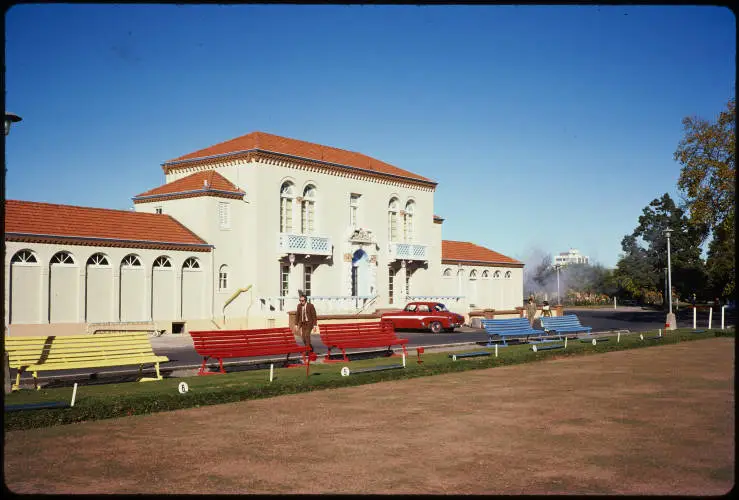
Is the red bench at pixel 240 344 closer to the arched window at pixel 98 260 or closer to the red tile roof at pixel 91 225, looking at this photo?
the red tile roof at pixel 91 225

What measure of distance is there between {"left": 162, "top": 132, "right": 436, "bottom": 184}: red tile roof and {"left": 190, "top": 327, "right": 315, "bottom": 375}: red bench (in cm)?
2303

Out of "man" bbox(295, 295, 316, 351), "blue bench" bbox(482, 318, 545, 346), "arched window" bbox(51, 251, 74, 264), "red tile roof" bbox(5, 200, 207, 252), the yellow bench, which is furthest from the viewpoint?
"arched window" bbox(51, 251, 74, 264)

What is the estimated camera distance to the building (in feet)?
105

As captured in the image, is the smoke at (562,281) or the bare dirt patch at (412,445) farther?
→ the smoke at (562,281)

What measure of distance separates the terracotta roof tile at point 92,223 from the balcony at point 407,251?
13414 millimetres

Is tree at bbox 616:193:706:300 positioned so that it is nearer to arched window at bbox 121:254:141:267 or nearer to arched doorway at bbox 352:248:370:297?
arched doorway at bbox 352:248:370:297

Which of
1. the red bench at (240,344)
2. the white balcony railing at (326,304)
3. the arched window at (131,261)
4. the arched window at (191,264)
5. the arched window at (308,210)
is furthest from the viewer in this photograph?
the arched window at (308,210)

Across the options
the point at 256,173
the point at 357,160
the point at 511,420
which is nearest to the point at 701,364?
the point at 511,420

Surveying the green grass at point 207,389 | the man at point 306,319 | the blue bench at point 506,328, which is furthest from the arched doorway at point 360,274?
the man at point 306,319

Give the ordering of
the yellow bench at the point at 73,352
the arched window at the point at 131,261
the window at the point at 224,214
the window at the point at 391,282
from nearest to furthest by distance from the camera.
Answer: the yellow bench at the point at 73,352
the arched window at the point at 131,261
the window at the point at 224,214
the window at the point at 391,282

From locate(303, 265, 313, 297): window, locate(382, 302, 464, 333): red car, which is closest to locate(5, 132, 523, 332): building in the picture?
locate(303, 265, 313, 297): window

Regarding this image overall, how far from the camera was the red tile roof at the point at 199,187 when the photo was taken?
39094 millimetres

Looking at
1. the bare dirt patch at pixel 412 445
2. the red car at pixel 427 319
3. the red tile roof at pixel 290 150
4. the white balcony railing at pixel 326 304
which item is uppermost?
the red tile roof at pixel 290 150

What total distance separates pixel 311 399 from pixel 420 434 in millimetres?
3833
